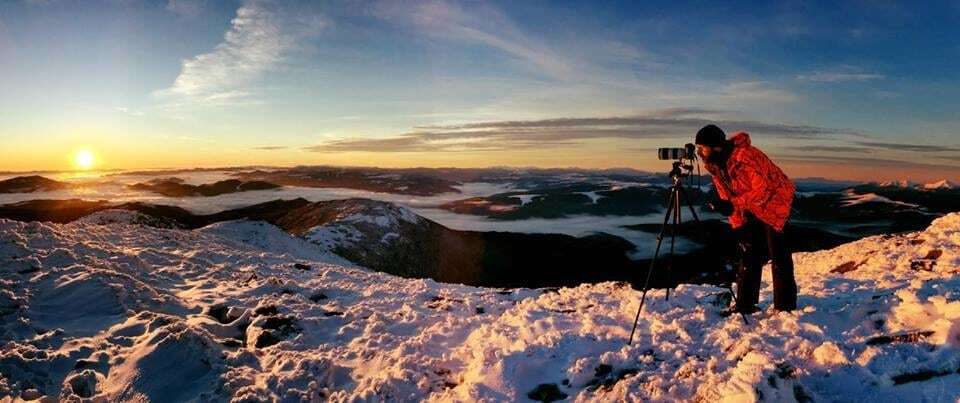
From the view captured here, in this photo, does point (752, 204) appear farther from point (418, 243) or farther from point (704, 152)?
point (418, 243)

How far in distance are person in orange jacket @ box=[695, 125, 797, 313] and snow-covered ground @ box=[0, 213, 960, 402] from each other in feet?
1.59

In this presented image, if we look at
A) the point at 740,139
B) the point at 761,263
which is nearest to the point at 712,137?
the point at 740,139

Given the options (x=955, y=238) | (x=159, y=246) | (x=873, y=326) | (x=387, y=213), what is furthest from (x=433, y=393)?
(x=387, y=213)

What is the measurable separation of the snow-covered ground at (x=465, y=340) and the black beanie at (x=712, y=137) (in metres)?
2.65

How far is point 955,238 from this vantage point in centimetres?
1219

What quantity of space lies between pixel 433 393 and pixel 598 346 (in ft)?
8.25

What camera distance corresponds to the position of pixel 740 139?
7.17 metres

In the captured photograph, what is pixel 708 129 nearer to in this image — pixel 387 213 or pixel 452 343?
pixel 452 343

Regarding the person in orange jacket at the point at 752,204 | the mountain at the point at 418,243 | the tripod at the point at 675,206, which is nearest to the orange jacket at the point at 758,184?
the person in orange jacket at the point at 752,204

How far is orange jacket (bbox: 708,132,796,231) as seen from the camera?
691 cm

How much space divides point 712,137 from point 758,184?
35.4 inches

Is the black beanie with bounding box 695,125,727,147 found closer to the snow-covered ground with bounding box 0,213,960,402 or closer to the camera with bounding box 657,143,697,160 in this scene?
the camera with bounding box 657,143,697,160

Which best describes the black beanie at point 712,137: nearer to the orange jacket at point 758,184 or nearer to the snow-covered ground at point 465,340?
the orange jacket at point 758,184

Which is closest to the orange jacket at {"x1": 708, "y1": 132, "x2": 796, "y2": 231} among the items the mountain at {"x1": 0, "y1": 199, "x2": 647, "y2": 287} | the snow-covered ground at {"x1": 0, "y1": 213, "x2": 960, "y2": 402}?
the snow-covered ground at {"x1": 0, "y1": 213, "x2": 960, "y2": 402}
